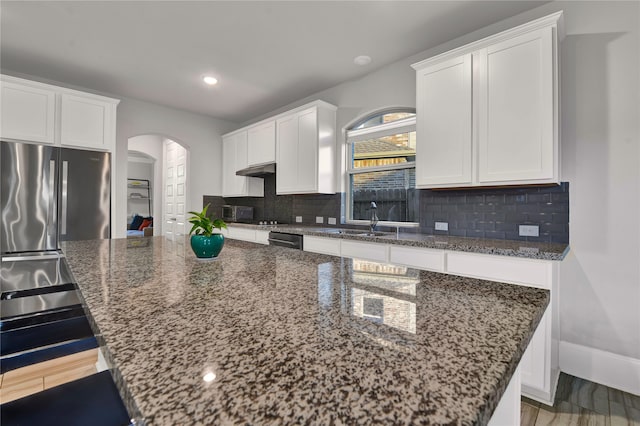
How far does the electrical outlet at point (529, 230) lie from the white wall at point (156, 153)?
6957 mm

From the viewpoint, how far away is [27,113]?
10.0 ft

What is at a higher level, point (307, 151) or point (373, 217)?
point (307, 151)

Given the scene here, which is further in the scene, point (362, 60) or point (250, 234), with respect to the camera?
point (250, 234)

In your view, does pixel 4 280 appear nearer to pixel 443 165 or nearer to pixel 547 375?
pixel 443 165

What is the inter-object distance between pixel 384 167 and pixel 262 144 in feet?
6.32

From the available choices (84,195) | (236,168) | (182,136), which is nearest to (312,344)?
(84,195)

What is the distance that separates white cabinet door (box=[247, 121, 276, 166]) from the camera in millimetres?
4270

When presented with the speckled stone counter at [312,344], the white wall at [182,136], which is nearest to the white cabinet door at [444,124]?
the speckled stone counter at [312,344]

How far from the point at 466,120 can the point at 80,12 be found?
3240mm

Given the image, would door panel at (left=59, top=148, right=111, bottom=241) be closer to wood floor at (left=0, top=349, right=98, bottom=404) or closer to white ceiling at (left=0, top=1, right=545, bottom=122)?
white ceiling at (left=0, top=1, right=545, bottom=122)

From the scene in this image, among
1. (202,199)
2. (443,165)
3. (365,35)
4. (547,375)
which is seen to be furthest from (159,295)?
(202,199)

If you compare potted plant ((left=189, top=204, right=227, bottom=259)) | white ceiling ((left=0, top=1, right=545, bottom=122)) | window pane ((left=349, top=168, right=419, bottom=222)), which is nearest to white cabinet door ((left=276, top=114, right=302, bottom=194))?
white ceiling ((left=0, top=1, right=545, bottom=122))

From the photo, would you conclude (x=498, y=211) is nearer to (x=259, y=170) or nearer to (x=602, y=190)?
(x=602, y=190)

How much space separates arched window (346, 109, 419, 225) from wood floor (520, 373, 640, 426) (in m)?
1.74
